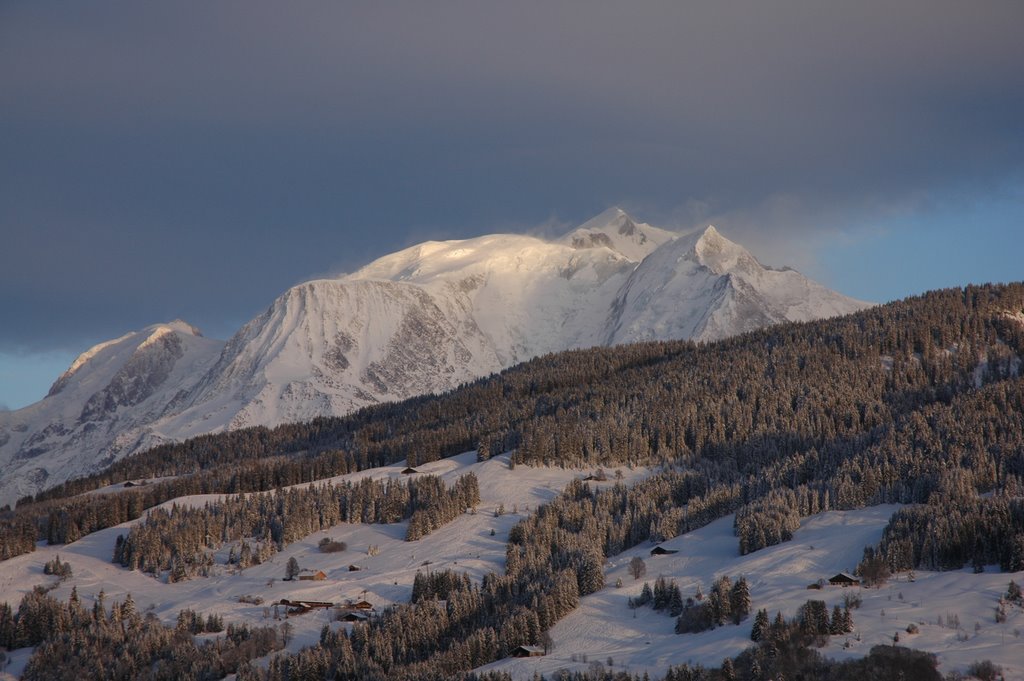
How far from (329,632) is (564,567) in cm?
3045

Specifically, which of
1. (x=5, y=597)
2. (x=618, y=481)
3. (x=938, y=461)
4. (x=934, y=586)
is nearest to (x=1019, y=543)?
(x=934, y=586)

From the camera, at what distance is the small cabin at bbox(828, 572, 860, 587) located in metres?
120

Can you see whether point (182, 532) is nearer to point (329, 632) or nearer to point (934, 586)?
point (329, 632)

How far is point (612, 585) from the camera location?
143 m

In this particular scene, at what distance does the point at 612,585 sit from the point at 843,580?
30.5m

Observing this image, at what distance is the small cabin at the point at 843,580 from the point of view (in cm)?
12044

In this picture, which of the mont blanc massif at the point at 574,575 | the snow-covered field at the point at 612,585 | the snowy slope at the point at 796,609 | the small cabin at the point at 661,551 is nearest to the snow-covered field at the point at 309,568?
the snow-covered field at the point at 612,585

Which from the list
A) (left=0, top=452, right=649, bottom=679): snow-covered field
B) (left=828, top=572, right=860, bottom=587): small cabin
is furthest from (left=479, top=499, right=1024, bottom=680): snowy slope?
(left=0, top=452, right=649, bottom=679): snow-covered field

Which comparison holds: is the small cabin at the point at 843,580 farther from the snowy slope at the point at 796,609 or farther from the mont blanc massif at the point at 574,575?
the snowy slope at the point at 796,609

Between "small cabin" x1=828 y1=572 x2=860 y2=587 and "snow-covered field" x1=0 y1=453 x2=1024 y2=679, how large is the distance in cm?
256

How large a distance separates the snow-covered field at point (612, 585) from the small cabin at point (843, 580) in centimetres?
256

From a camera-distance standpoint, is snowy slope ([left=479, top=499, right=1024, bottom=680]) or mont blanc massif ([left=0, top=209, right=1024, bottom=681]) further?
mont blanc massif ([left=0, top=209, right=1024, bottom=681])

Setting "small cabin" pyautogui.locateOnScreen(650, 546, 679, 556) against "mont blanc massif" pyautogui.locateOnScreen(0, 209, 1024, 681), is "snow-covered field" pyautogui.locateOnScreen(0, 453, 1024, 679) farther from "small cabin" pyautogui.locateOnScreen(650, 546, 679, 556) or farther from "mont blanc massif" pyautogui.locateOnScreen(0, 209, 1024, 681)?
"small cabin" pyautogui.locateOnScreen(650, 546, 679, 556)

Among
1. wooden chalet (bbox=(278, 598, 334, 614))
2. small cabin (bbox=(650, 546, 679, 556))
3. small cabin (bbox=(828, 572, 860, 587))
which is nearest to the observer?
small cabin (bbox=(828, 572, 860, 587))
